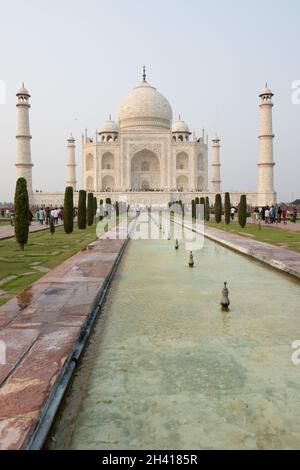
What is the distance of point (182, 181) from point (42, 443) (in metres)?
41.2

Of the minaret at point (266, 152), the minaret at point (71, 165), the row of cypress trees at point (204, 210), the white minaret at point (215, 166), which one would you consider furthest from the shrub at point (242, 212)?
the minaret at point (71, 165)

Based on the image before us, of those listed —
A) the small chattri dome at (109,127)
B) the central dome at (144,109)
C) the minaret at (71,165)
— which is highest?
the central dome at (144,109)

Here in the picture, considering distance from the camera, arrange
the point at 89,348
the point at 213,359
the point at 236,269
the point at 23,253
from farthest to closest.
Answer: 1. the point at 23,253
2. the point at 236,269
3. the point at 89,348
4. the point at 213,359

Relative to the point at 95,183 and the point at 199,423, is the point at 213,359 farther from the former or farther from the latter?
the point at 95,183

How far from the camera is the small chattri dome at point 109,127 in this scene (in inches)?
1742

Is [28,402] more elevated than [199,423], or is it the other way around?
[28,402]

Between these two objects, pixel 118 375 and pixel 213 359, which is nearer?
pixel 118 375

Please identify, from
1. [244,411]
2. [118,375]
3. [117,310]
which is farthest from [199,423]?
[117,310]

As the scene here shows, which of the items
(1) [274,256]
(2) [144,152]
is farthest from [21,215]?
(2) [144,152]

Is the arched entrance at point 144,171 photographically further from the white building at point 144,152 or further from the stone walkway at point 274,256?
the stone walkway at point 274,256

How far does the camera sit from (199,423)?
2.01 meters

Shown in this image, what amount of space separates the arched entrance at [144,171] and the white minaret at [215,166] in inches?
231

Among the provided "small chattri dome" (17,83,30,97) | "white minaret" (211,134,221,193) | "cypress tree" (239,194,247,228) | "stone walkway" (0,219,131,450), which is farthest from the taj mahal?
"stone walkway" (0,219,131,450)

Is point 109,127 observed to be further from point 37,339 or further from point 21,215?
point 37,339
